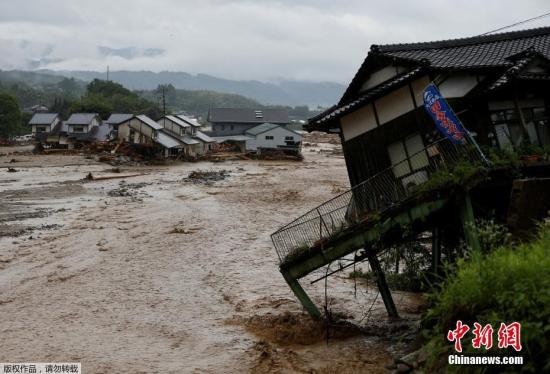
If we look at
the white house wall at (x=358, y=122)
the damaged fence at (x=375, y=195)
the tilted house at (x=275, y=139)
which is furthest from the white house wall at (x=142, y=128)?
the damaged fence at (x=375, y=195)

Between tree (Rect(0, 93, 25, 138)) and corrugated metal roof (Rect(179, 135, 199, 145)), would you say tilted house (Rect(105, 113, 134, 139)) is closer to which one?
corrugated metal roof (Rect(179, 135, 199, 145))

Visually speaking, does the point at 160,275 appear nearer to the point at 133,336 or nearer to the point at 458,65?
the point at 133,336

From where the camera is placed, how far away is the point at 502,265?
769 centimetres

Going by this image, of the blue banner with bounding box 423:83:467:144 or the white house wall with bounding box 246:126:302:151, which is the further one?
the white house wall with bounding box 246:126:302:151

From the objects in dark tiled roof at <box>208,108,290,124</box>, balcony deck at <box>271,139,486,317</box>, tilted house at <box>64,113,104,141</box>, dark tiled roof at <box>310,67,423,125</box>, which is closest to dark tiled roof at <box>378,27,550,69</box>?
dark tiled roof at <box>310,67,423,125</box>

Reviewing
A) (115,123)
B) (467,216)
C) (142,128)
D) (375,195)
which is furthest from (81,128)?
(467,216)

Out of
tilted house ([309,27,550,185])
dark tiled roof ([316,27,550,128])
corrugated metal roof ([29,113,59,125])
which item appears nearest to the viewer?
tilted house ([309,27,550,185])

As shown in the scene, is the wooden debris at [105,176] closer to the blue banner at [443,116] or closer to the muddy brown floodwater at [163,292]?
the muddy brown floodwater at [163,292]

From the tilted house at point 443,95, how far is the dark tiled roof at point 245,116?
75.1 meters

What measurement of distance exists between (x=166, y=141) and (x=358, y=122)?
58.1m

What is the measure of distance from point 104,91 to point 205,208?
91.6m

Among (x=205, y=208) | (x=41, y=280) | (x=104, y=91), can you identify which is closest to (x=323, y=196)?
(x=205, y=208)

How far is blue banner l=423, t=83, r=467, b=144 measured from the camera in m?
12.1

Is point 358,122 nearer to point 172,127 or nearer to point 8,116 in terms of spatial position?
point 172,127
